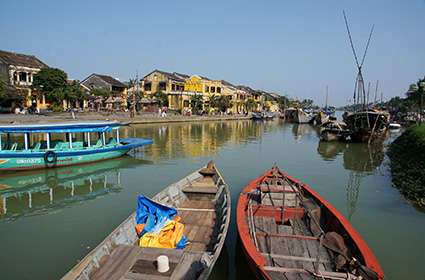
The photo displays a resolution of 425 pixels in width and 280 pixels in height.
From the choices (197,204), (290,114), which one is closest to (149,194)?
(197,204)

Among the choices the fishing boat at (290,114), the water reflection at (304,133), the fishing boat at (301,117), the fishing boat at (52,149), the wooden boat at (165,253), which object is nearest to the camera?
the wooden boat at (165,253)

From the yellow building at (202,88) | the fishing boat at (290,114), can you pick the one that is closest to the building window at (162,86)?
the yellow building at (202,88)

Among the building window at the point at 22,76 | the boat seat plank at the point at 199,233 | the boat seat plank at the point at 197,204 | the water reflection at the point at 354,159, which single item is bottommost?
the water reflection at the point at 354,159

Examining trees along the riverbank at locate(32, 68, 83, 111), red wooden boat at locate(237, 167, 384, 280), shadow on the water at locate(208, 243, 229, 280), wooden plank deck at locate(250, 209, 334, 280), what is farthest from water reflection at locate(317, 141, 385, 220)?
trees along the riverbank at locate(32, 68, 83, 111)

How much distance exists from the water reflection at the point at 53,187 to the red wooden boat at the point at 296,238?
23.1 ft

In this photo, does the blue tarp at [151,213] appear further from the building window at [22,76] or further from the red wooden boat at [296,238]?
the building window at [22,76]

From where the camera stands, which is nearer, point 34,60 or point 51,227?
point 51,227

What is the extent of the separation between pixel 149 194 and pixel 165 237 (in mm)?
5778

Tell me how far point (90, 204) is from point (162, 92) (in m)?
43.7

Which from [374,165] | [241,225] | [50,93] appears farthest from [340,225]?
[50,93]

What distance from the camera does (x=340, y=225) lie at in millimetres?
5656

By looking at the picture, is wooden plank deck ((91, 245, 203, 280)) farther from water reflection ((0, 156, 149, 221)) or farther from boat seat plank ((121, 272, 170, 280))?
water reflection ((0, 156, 149, 221))

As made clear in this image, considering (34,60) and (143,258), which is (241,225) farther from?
(34,60)

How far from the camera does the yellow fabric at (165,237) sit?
18.0 ft
